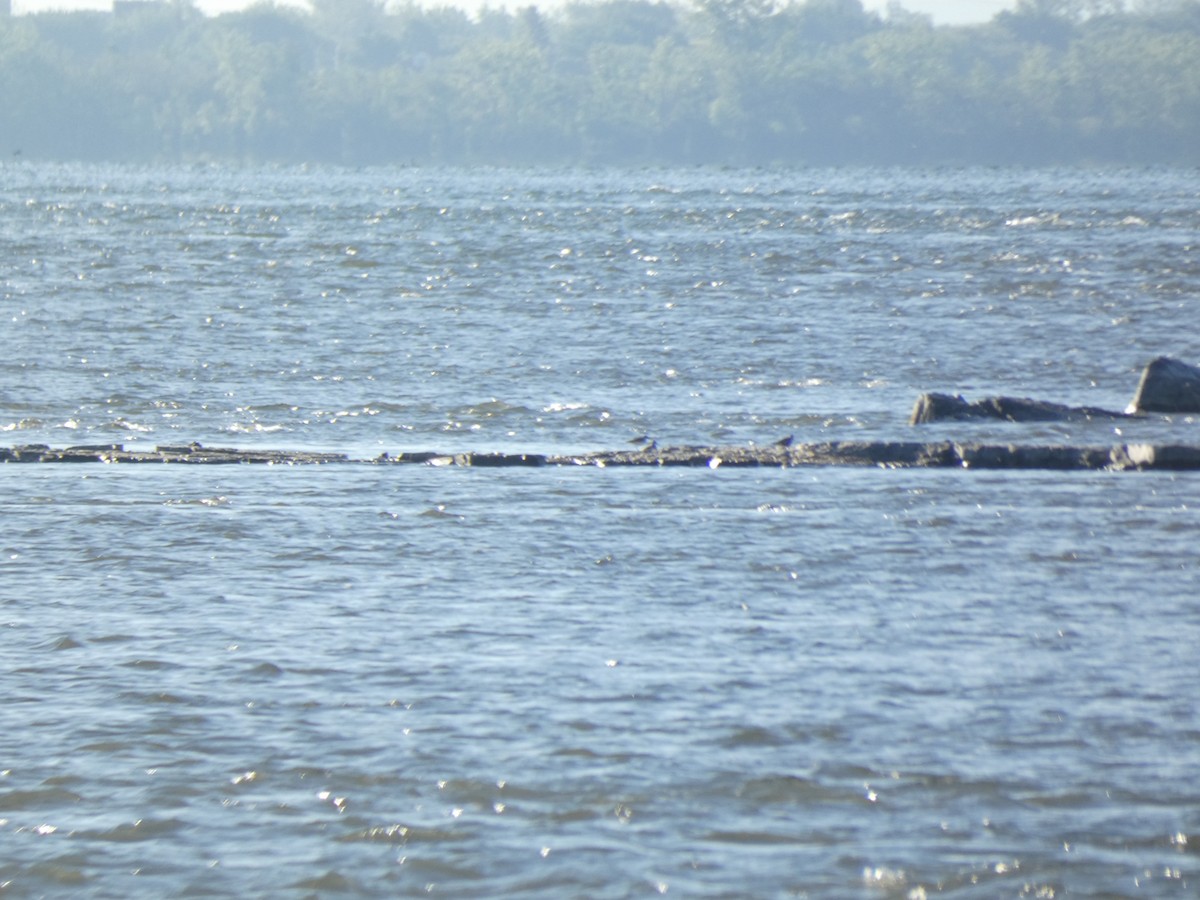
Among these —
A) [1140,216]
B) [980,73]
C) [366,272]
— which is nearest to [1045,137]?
[980,73]

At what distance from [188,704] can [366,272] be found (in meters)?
29.6

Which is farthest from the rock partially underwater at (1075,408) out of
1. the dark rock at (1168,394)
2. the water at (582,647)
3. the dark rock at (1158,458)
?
the dark rock at (1158,458)

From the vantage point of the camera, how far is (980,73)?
468 ft

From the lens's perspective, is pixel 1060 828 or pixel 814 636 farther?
pixel 814 636

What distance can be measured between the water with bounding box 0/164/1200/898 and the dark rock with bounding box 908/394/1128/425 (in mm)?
275

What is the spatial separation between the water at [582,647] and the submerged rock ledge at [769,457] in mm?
349

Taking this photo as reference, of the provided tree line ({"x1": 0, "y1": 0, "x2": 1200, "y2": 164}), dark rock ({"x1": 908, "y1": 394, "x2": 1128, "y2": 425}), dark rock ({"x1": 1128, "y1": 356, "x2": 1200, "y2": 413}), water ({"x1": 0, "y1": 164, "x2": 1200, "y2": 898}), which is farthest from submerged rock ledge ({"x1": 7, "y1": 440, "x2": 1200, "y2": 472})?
tree line ({"x1": 0, "y1": 0, "x2": 1200, "y2": 164})

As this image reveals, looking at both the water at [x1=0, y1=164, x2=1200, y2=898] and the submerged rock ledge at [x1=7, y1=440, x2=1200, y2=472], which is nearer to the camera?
the water at [x1=0, y1=164, x2=1200, y2=898]

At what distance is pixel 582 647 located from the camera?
771cm

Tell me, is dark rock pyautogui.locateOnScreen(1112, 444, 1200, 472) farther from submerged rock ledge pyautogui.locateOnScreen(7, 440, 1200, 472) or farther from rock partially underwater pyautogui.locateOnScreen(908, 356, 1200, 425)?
rock partially underwater pyautogui.locateOnScreen(908, 356, 1200, 425)

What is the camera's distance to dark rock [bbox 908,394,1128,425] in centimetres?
1530

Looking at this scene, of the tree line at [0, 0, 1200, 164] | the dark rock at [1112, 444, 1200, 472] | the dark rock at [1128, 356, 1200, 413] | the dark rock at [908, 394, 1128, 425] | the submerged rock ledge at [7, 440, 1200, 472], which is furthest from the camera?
the tree line at [0, 0, 1200, 164]

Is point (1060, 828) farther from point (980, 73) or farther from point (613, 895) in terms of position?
point (980, 73)

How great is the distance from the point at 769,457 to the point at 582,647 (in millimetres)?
5468
